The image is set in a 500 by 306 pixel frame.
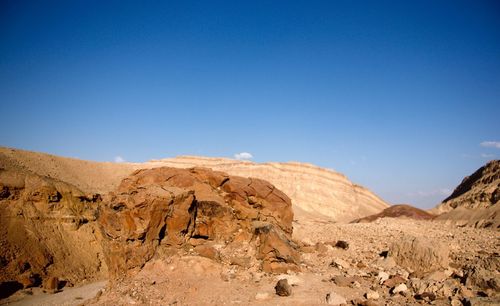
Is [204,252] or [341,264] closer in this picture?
[204,252]

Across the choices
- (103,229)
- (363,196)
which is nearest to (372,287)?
(103,229)

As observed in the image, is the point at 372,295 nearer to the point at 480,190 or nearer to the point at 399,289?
the point at 399,289

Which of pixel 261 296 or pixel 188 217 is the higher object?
pixel 188 217

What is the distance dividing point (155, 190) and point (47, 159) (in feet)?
93.2

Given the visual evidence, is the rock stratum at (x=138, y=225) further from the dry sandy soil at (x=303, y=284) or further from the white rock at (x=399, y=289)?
the white rock at (x=399, y=289)

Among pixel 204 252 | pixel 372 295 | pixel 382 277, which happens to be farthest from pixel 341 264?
pixel 204 252

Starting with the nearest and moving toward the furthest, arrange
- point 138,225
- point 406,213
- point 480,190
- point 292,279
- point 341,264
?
point 292,279
point 138,225
point 341,264
point 480,190
point 406,213

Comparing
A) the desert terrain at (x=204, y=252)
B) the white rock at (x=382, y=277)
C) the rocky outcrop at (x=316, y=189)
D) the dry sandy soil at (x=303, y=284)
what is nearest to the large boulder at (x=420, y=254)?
the desert terrain at (x=204, y=252)

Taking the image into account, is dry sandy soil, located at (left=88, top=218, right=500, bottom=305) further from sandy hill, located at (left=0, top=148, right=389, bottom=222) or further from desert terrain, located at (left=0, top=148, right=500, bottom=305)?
sandy hill, located at (left=0, top=148, right=389, bottom=222)

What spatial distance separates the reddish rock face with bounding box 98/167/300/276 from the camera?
31.7ft

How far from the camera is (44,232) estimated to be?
A: 15102mm

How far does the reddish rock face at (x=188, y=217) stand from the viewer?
381 inches

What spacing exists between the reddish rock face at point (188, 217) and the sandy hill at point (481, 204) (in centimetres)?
1444

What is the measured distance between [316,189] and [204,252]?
40.2 metres
